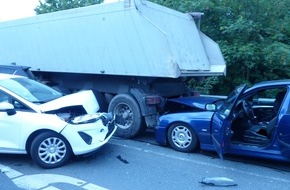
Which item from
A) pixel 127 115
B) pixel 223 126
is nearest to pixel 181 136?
pixel 223 126

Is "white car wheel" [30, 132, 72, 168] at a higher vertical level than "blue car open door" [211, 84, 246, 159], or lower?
lower

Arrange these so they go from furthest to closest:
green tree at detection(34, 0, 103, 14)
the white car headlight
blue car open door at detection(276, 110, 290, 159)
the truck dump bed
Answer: green tree at detection(34, 0, 103, 14) < the truck dump bed < the white car headlight < blue car open door at detection(276, 110, 290, 159)

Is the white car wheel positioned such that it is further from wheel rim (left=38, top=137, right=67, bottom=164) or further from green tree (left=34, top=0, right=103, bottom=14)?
green tree (left=34, top=0, right=103, bottom=14)

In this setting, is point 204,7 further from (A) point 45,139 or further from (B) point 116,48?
(A) point 45,139

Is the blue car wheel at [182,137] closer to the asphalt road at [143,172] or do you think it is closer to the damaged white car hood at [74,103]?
the asphalt road at [143,172]

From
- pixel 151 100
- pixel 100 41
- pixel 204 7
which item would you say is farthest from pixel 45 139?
pixel 204 7

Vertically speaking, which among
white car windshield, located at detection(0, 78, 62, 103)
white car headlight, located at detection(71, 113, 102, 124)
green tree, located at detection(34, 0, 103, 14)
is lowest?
white car headlight, located at detection(71, 113, 102, 124)

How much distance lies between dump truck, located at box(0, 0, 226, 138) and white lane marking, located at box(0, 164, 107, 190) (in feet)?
8.59

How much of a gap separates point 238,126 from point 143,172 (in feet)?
6.24

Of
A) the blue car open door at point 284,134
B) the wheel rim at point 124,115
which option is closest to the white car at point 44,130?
the wheel rim at point 124,115

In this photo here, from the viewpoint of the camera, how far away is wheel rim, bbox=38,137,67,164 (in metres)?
4.97

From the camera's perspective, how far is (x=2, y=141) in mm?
5059

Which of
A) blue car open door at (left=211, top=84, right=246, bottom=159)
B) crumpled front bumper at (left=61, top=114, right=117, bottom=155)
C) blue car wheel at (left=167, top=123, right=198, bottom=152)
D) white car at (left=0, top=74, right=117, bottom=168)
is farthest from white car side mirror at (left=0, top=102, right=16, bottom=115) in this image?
blue car open door at (left=211, top=84, right=246, bottom=159)

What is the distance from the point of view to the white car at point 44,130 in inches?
194
